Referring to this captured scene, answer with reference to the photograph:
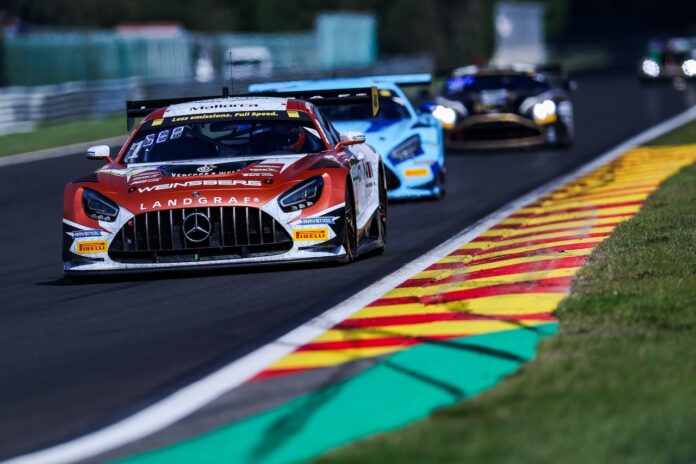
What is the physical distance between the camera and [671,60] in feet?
154

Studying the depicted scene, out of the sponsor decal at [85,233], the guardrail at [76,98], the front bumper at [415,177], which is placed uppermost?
the sponsor decal at [85,233]

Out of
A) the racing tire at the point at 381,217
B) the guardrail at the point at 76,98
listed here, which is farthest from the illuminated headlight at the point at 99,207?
the guardrail at the point at 76,98

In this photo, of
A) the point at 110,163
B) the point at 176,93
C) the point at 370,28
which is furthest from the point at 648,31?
the point at 110,163

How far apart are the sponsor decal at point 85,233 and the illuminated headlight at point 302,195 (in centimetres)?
119

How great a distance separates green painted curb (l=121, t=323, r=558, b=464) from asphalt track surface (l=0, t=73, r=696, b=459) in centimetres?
64

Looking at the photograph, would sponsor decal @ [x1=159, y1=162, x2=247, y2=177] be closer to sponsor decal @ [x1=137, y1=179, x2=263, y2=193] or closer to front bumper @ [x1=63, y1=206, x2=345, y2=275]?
sponsor decal @ [x1=137, y1=179, x2=263, y2=193]

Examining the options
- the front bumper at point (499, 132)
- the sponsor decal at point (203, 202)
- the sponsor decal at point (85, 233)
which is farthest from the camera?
the front bumper at point (499, 132)

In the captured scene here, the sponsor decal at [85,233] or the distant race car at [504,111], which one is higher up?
the sponsor decal at [85,233]

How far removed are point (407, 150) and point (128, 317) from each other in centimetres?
751

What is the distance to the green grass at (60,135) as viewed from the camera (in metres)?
26.6

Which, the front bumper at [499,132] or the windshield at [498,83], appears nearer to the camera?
the front bumper at [499,132]

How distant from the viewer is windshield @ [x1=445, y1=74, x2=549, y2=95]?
22.9 meters

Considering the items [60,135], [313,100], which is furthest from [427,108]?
[60,135]

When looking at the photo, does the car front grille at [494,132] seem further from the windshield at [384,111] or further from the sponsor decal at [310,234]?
the sponsor decal at [310,234]
